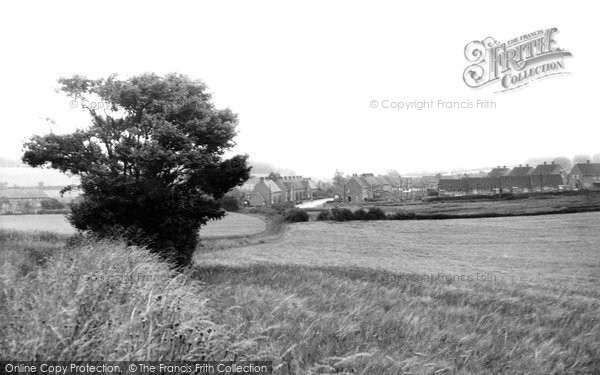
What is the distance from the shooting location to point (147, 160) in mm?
13867

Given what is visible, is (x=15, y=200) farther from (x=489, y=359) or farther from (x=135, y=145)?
(x=489, y=359)

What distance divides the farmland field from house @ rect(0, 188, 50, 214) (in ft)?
5.78

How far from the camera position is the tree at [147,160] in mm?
14297

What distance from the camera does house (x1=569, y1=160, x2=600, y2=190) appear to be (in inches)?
2013

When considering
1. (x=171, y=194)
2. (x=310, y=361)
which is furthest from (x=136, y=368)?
(x=171, y=194)

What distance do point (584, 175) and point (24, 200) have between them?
80.8 m

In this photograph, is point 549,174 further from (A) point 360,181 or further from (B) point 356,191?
(B) point 356,191

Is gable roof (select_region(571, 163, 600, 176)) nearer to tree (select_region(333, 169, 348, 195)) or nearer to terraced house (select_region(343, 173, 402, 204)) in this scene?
terraced house (select_region(343, 173, 402, 204))

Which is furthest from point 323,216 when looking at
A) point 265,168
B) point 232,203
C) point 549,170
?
point 549,170

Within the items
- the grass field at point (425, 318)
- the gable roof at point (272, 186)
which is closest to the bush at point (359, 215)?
the gable roof at point (272, 186)

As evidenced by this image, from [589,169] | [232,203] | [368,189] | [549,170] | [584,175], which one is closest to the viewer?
[232,203]

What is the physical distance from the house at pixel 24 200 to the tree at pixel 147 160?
32.6 meters

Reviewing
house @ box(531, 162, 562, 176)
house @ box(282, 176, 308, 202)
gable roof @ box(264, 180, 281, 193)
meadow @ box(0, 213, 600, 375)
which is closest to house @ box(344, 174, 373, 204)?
house @ box(282, 176, 308, 202)

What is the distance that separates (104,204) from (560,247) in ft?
111
